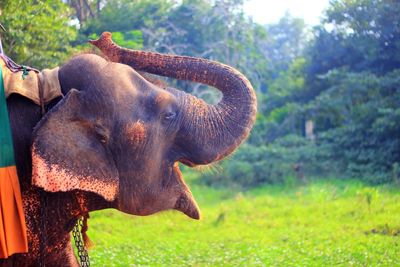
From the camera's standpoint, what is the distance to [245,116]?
2.41 meters

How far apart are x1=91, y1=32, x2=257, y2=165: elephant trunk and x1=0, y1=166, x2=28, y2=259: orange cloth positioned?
2.08 feet

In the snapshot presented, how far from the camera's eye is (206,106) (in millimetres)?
2475

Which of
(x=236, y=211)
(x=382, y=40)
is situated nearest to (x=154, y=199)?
(x=236, y=211)

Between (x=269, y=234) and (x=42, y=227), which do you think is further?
(x=269, y=234)

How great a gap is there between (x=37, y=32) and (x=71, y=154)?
9.34 ft

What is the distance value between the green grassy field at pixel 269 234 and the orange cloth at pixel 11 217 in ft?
11.1

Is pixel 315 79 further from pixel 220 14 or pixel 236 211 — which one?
pixel 236 211

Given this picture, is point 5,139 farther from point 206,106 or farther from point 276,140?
point 276,140

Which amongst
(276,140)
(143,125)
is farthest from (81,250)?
(276,140)

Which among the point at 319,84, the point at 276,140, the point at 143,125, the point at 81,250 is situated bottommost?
the point at 276,140

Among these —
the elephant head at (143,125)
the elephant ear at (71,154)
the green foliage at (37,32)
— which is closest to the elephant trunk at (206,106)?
the elephant head at (143,125)

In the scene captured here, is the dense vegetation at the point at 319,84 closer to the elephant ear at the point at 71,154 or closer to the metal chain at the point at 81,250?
the metal chain at the point at 81,250

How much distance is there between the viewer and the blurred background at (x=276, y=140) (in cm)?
534

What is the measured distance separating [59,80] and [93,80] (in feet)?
0.47
